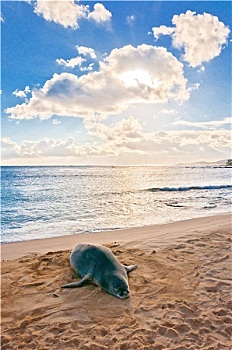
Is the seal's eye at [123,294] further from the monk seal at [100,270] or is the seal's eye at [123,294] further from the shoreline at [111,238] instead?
the shoreline at [111,238]

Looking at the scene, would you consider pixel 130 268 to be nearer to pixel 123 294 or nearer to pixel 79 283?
pixel 123 294

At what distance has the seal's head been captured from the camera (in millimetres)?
4711

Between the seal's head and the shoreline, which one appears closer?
the seal's head

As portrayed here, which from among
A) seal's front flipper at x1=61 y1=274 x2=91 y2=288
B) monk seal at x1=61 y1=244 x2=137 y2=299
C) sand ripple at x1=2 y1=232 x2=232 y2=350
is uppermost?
monk seal at x1=61 y1=244 x2=137 y2=299

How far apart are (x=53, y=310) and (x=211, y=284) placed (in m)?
2.70

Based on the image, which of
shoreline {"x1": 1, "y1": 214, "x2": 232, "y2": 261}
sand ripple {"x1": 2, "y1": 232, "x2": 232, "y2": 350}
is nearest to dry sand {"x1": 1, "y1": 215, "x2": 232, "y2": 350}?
sand ripple {"x1": 2, "y1": 232, "x2": 232, "y2": 350}

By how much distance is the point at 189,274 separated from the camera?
555 centimetres

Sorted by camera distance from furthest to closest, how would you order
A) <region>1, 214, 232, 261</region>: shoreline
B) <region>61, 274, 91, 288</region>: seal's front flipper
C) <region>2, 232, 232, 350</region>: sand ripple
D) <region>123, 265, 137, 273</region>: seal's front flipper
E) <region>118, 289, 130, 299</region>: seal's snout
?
<region>1, 214, 232, 261</region>: shoreline < <region>123, 265, 137, 273</region>: seal's front flipper < <region>61, 274, 91, 288</region>: seal's front flipper < <region>118, 289, 130, 299</region>: seal's snout < <region>2, 232, 232, 350</region>: sand ripple

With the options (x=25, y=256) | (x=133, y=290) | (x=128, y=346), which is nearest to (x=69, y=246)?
(x=25, y=256)

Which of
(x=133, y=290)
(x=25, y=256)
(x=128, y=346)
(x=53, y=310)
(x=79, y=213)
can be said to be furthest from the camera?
(x=79, y=213)

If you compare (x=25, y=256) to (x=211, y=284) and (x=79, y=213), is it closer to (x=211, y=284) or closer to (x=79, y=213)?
(x=211, y=284)

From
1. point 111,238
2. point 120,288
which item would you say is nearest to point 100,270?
point 120,288

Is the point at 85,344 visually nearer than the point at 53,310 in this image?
Yes

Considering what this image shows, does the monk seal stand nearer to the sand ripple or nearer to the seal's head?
the seal's head
